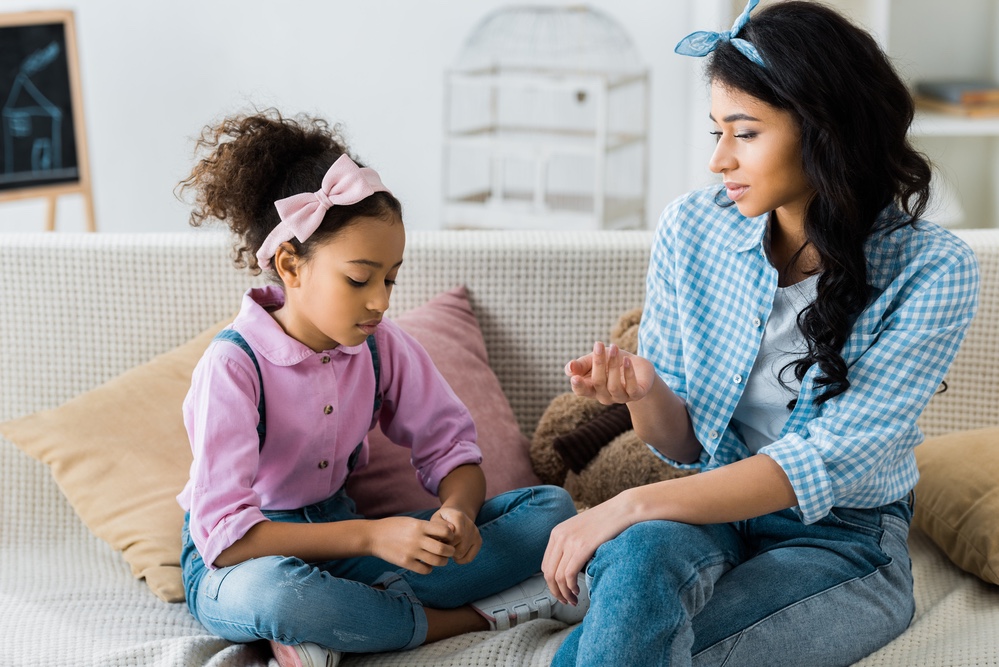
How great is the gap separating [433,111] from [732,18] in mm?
1150

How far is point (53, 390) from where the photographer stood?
1679mm

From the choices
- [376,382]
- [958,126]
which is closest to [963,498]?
[376,382]

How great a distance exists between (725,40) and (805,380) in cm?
40

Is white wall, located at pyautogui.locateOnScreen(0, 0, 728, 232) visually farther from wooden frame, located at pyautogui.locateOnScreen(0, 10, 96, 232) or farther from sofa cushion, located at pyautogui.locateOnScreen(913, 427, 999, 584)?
sofa cushion, located at pyautogui.locateOnScreen(913, 427, 999, 584)

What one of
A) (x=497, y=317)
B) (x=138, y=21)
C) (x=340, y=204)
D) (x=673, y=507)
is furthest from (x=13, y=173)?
(x=673, y=507)

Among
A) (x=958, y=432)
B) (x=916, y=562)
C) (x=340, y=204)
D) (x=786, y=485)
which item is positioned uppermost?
(x=340, y=204)

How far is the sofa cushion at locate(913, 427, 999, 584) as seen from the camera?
4.48 feet

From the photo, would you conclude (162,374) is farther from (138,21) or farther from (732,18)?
(138,21)

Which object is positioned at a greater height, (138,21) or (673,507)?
(138,21)

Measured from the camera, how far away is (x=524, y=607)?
1327mm

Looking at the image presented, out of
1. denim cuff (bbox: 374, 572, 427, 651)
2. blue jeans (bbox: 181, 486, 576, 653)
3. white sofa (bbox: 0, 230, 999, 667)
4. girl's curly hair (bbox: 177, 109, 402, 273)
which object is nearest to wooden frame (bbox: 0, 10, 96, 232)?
white sofa (bbox: 0, 230, 999, 667)

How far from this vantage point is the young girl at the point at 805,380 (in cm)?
110

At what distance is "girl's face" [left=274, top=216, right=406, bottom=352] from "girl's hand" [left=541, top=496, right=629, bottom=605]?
1.11ft

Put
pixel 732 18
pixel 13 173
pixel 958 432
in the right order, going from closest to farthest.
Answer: pixel 958 432 < pixel 732 18 < pixel 13 173
